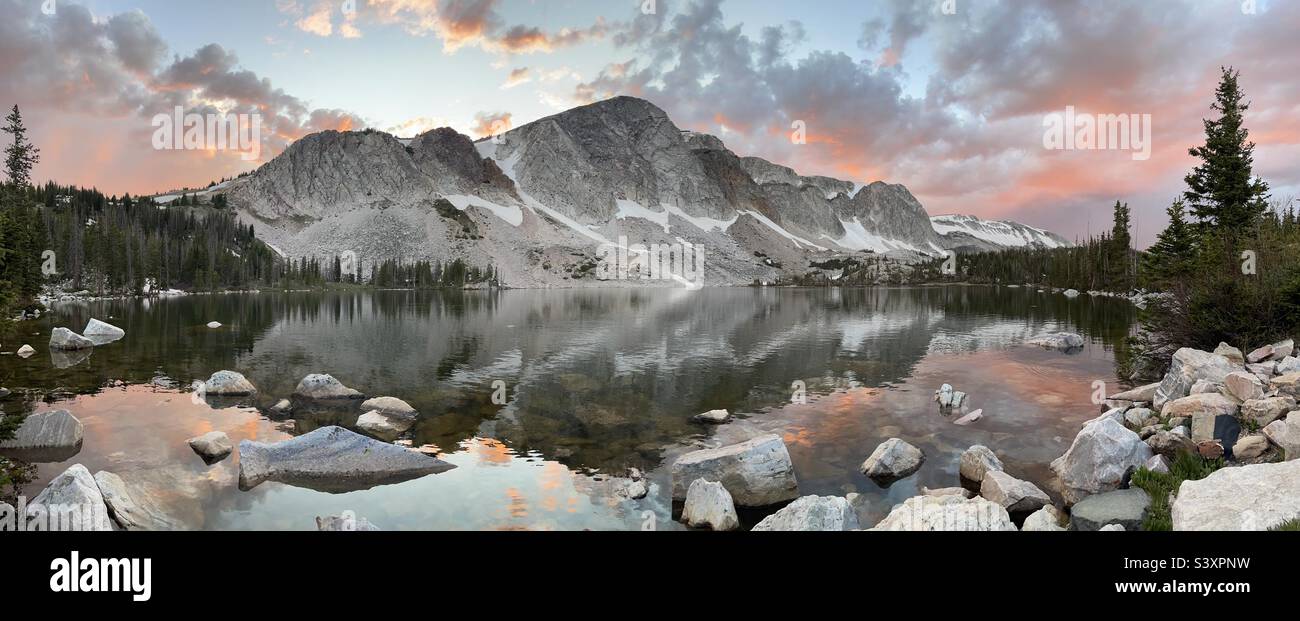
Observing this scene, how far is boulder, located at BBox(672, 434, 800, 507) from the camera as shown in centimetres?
1534

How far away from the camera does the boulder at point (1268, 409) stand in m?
13.9

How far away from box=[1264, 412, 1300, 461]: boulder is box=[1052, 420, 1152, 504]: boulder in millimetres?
2414

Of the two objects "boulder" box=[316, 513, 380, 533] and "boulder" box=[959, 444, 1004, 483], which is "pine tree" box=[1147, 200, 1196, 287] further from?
"boulder" box=[316, 513, 380, 533]

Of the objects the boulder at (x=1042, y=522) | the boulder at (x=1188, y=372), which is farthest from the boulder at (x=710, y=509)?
the boulder at (x=1188, y=372)

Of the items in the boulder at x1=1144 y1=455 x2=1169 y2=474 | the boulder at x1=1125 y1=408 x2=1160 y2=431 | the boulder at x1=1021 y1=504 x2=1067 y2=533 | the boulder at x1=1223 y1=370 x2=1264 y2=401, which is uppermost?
the boulder at x1=1223 y1=370 x2=1264 y2=401

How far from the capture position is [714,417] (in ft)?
81.7

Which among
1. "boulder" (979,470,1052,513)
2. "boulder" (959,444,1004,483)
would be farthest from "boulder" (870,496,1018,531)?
"boulder" (959,444,1004,483)

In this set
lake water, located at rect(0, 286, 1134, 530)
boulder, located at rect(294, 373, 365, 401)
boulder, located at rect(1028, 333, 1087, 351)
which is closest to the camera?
lake water, located at rect(0, 286, 1134, 530)

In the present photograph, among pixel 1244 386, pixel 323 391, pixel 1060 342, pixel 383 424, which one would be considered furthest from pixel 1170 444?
pixel 1060 342

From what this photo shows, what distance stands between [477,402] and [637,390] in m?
7.95

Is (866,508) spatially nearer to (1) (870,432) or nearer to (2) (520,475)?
(1) (870,432)
